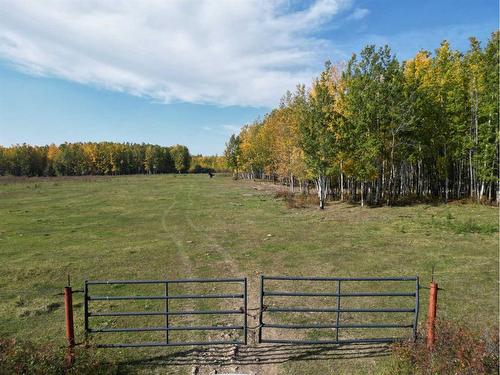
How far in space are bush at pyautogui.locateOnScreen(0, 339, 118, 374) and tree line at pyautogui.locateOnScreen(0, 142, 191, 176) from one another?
142m

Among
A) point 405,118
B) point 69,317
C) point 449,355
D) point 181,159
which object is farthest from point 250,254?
point 181,159

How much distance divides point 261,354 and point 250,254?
1034 cm

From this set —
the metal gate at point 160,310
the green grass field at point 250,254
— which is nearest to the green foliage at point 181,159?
the green grass field at point 250,254

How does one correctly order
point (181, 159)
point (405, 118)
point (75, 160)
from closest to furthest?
1. point (405, 118)
2. point (75, 160)
3. point (181, 159)

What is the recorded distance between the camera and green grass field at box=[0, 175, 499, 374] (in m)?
10.3

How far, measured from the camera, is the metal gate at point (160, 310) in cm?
895

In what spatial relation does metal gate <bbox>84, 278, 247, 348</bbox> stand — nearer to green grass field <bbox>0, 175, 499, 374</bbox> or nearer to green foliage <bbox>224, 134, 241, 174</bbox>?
green grass field <bbox>0, 175, 499, 374</bbox>

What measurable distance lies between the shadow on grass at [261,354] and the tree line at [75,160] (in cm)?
14237

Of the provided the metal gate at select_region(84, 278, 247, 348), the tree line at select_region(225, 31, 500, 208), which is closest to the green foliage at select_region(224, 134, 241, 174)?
→ the tree line at select_region(225, 31, 500, 208)

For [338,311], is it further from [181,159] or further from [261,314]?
[181,159]

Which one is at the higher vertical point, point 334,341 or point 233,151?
point 233,151

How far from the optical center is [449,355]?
7.91m

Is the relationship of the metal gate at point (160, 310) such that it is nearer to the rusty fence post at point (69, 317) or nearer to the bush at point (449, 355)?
the rusty fence post at point (69, 317)

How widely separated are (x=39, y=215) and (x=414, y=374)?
35.4m
